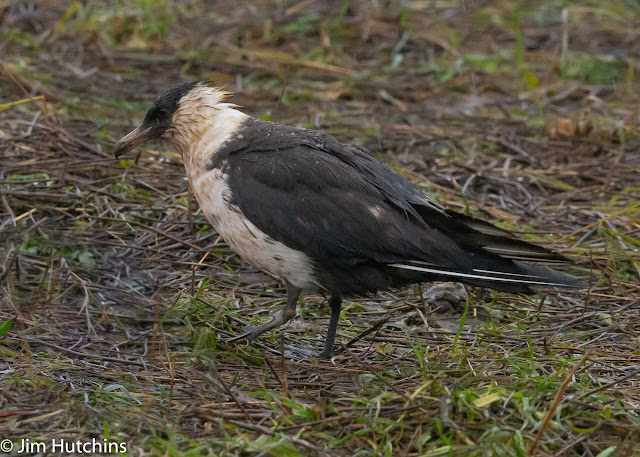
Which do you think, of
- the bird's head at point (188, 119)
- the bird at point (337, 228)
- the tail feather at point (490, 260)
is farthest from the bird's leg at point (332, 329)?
the bird's head at point (188, 119)

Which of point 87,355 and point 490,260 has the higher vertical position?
point 490,260

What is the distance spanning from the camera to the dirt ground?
3723 millimetres

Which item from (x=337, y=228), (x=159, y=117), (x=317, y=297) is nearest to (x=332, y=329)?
(x=337, y=228)

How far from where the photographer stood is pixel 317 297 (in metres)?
5.55

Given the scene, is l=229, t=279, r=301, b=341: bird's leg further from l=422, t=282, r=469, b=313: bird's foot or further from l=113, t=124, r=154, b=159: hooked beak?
l=113, t=124, r=154, b=159: hooked beak

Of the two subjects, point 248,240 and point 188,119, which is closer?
point 248,240

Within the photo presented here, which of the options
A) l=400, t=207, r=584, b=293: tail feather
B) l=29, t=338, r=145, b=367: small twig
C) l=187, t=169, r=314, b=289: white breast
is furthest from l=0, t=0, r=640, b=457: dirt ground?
l=187, t=169, r=314, b=289: white breast

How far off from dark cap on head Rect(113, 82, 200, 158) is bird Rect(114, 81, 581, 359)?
1.62ft

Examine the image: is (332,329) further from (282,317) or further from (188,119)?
(188,119)

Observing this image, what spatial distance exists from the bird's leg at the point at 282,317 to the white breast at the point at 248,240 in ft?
0.24

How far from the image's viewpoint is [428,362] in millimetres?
4426

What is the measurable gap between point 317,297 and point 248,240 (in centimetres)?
108

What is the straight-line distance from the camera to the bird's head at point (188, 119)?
4984 mm

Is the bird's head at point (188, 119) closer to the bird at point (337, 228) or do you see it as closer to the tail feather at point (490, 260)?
the bird at point (337, 228)
